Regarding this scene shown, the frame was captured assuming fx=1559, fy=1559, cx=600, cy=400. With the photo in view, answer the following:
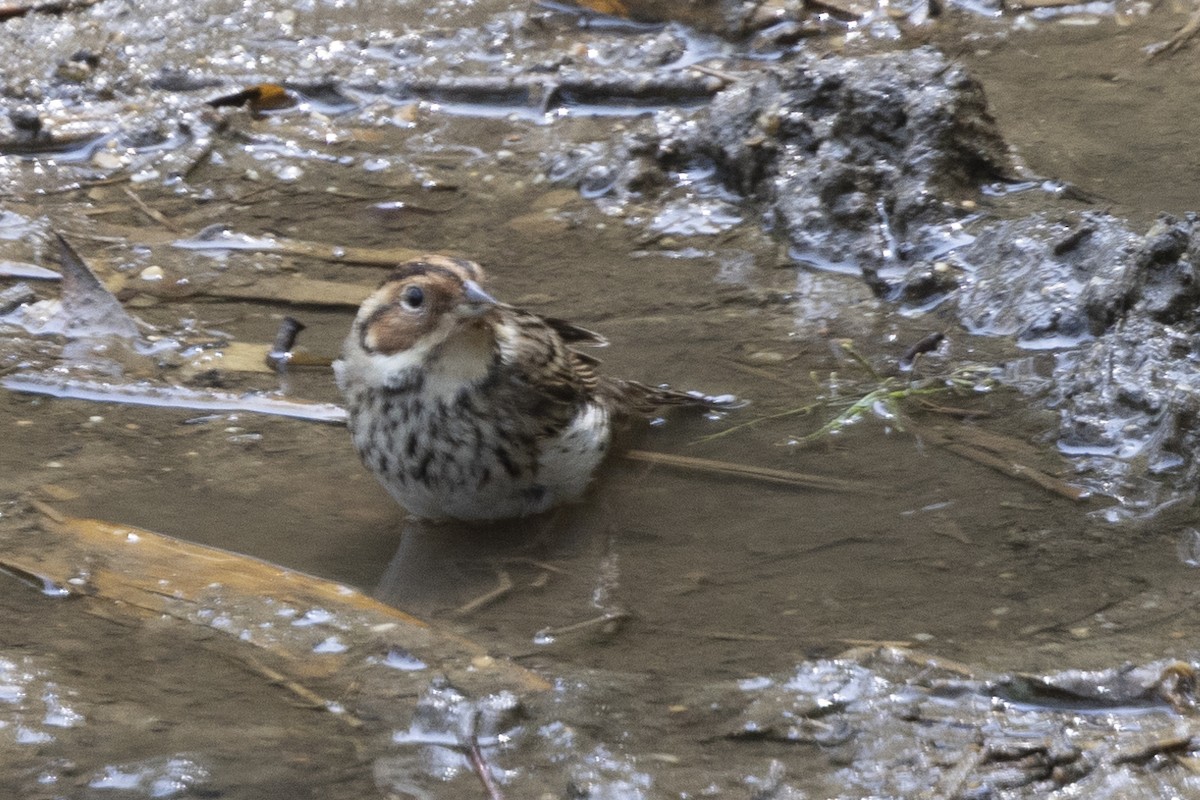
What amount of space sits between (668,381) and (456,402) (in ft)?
3.59

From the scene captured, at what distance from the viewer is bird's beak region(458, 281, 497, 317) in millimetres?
4504

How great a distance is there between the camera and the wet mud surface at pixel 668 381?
11.0 ft

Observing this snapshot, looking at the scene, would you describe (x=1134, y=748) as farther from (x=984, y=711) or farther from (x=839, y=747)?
(x=839, y=747)

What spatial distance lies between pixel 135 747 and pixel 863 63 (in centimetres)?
468

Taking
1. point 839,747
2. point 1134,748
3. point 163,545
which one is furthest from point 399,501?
point 1134,748

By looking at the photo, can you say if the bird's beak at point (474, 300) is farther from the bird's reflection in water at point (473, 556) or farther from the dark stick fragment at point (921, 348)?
the dark stick fragment at point (921, 348)

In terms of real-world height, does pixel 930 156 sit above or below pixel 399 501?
above

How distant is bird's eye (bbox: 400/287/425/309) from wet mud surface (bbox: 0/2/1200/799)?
72 cm

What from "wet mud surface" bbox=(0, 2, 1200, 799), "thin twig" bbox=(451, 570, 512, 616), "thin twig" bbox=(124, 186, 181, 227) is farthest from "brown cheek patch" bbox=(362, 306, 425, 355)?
"thin twig" bbox=(124, 186, 181, 227)

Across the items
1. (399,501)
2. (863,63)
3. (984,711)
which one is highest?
(863,63)

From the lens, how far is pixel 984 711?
3355mm

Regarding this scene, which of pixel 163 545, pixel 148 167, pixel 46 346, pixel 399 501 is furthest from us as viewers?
pixel 148 167

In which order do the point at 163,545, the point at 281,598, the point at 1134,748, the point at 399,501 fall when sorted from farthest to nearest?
the point at 399,501 < the point at 163,545 < the point at 281,598 < the point at 1134,748

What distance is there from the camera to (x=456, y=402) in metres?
4.73
